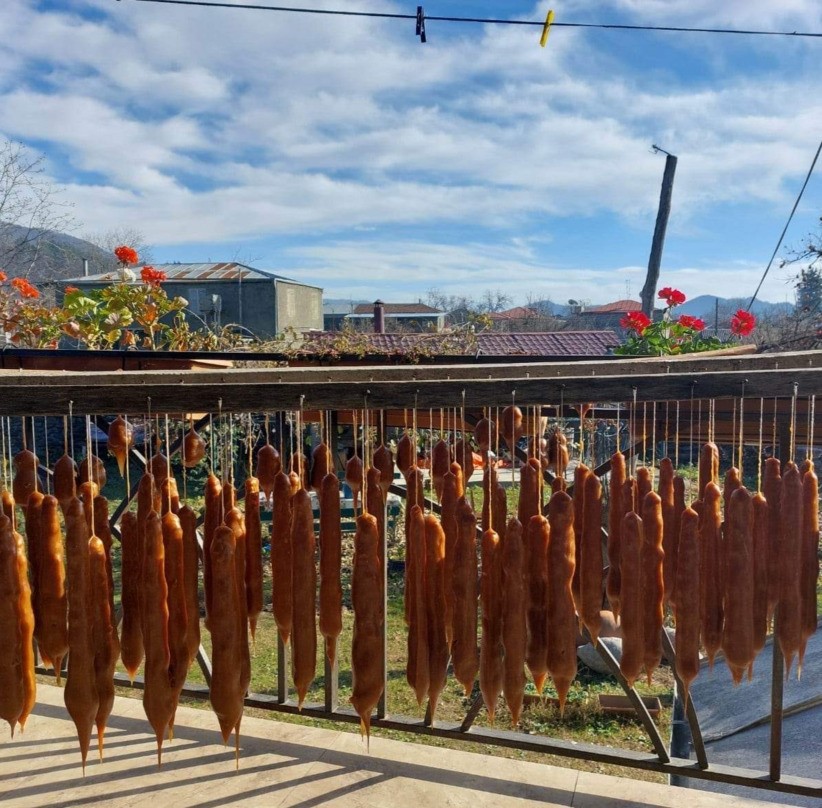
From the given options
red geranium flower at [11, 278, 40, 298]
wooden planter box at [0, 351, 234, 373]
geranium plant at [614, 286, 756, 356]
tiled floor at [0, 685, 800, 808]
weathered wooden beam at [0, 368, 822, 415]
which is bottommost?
tiled floor at [0, 685, 800, 808]

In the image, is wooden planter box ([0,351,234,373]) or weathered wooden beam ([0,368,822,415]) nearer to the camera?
weathered wooden beam ([0,368,822,415])

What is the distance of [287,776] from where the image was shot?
249cm

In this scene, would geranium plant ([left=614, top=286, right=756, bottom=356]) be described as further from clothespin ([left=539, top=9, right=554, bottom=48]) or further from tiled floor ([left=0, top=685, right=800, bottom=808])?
tiled floor ([left=0, top=685, right=800, bottom=808])

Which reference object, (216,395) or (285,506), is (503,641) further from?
(216,395)

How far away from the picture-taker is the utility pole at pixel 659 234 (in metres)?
12.9

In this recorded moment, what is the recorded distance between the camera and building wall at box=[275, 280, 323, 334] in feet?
112

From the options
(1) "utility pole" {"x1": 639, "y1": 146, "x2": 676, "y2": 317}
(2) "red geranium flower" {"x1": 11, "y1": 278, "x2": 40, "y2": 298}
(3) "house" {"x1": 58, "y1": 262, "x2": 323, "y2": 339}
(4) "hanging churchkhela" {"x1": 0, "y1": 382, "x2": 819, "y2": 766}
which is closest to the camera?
(4) "hanging churchkhela" {"x1": 0, "y1": 382, "x2": 819, "y2": 766}

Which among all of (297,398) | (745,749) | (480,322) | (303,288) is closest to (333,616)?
(297,398)

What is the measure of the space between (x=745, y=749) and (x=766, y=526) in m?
2.57

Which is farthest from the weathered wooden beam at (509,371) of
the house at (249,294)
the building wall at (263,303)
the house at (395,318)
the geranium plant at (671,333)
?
the building wall at (263,303)

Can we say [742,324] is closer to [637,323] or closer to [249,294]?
[637,323]

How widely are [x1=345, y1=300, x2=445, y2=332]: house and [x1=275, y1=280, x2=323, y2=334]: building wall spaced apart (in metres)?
3.90

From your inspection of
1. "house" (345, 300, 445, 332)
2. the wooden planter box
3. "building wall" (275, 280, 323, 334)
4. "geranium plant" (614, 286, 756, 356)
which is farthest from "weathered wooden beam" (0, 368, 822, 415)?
"building wall" (275, 280, 323, 334)

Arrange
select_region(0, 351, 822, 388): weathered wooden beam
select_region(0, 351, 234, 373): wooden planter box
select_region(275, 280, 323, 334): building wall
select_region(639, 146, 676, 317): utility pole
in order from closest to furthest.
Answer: select_region(0, 351, 822, 388): weathered wooden beam → select_region(0, 351, 234, 373): wooden planter box → select_region(639, 146, 676, 317): utility pole → select_region(275, 280, 323, 334): building wall
